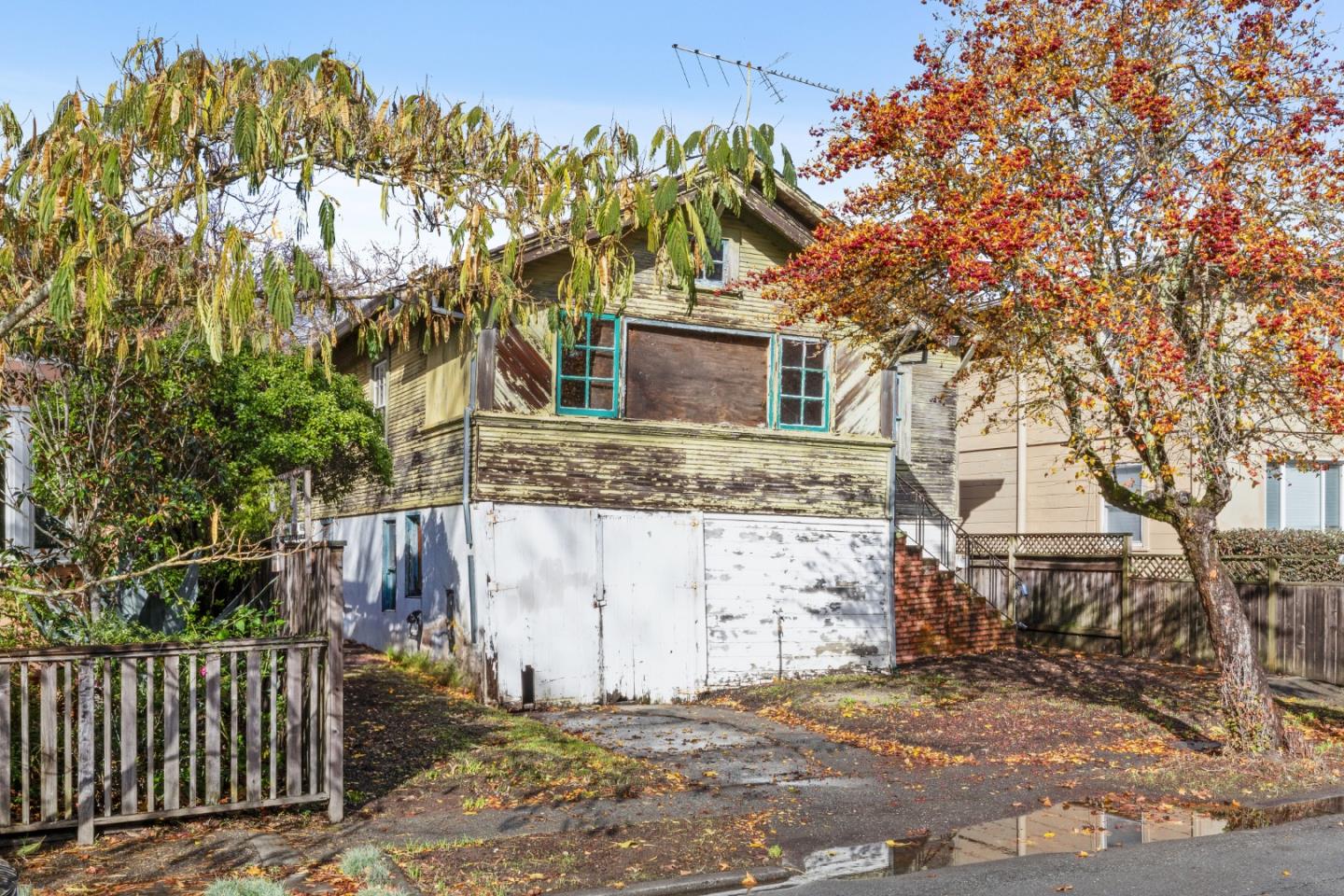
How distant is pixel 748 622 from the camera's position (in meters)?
17.1

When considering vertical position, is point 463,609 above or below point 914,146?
below

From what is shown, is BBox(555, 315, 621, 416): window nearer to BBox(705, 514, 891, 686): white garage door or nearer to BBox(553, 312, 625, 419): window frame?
BBox(553, 312, 625, 419): window frame

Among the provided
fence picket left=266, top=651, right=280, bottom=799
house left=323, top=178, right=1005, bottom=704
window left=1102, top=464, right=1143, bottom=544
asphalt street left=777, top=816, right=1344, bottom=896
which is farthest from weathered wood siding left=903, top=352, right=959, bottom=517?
fence picket left=266, top=651, right=280, bottom=799

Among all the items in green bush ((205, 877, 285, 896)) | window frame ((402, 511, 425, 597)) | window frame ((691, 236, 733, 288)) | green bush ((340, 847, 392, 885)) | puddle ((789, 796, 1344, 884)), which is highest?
window frame ((691, 236, 733, 288))

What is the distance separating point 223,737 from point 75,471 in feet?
12.7

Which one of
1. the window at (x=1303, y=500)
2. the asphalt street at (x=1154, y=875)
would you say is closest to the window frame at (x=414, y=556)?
the asphalt street at (x=1154, y=875)

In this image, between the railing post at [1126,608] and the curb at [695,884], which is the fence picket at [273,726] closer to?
the curb at [695,884]

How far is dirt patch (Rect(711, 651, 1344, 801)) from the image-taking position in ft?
37.3

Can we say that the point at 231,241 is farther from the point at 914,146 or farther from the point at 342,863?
the point at 914,146

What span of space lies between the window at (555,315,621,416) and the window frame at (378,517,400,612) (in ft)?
15.1

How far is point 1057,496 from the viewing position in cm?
2723

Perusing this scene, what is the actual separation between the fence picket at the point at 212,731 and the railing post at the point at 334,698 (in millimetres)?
764

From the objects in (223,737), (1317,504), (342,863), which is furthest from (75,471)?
(1317,504)

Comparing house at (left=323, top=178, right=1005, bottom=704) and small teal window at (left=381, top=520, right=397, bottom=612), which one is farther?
small teal window at (left=381, top=520, right=397, bottom=612)
